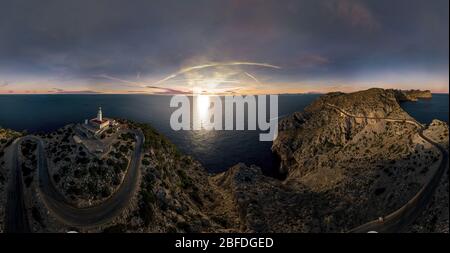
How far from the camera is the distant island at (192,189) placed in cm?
3906

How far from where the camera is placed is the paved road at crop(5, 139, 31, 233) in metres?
34.0

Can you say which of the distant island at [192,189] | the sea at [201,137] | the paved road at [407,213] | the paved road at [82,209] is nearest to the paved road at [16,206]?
the distant island at [192,189]

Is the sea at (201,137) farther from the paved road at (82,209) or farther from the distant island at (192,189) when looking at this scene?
the paved road at (82,209)

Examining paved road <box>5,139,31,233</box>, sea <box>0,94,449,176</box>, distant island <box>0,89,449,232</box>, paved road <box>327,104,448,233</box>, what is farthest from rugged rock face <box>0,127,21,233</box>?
sea <box>0,94,449,176</box>

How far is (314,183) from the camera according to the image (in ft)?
226

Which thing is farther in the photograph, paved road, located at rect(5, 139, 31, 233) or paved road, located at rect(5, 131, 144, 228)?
paved road, located at rect(5, 131, 144, 228)

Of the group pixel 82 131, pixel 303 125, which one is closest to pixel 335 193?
pixel 82 131

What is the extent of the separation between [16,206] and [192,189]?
34.2m

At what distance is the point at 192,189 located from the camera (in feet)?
208

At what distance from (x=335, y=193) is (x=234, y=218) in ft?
76.9

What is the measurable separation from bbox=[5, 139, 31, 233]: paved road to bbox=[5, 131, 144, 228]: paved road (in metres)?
2.65

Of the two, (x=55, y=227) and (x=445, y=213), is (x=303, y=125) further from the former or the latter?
(x=55, y=227)

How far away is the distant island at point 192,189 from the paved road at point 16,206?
13cm

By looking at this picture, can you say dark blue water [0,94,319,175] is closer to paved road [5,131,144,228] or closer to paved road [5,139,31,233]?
paved road [5,131,144,228]
